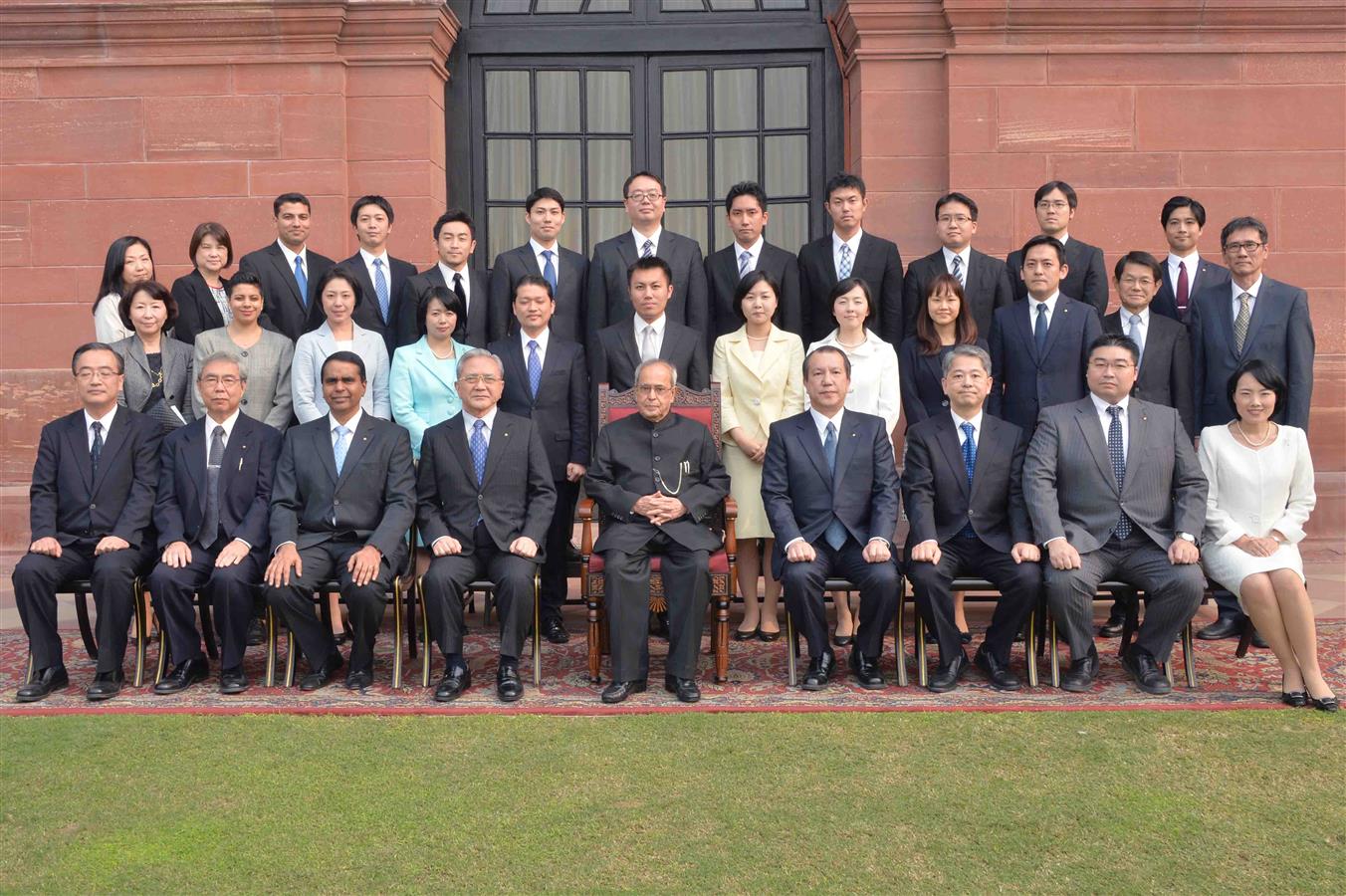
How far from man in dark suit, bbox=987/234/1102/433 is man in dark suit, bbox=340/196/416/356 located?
10.2 feet

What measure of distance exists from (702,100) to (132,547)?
5.60 meters

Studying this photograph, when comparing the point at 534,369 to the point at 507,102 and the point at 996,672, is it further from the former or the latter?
the point at 507,102

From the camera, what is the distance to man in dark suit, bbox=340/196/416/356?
22.3 feet

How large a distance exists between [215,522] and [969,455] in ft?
11.3

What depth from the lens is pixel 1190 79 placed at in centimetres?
888

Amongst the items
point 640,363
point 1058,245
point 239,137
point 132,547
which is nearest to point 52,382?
point 239,137

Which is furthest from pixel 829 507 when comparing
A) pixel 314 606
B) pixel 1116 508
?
pixel 314 606

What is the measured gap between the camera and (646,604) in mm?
5621

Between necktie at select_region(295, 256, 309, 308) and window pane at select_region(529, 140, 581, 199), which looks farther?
window pane at select_region(529, 140, 581, 199)

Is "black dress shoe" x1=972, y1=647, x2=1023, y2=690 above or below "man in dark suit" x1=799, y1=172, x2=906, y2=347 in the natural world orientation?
below

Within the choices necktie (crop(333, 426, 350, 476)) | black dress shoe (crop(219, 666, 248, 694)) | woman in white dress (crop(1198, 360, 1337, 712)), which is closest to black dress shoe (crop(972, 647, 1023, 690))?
woman in white dress (crop(1198, 360, 1337, 712))

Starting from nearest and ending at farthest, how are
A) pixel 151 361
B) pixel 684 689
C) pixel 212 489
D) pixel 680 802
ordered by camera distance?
pixel 680 802 < pixel 684 689 < pixel 212 489 < pixel 151 361

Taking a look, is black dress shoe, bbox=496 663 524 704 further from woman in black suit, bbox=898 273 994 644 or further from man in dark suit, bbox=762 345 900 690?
woman in black suit, bbox=898 273 994 644

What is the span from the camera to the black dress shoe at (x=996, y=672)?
549 centimetres
